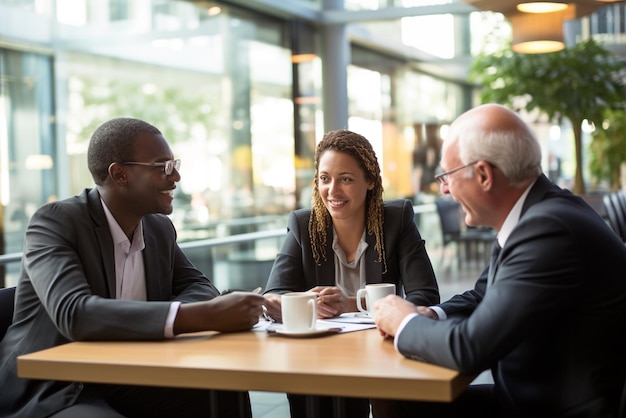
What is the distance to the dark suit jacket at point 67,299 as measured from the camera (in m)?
2.29

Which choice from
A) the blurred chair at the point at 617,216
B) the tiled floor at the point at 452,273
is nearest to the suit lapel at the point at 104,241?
the blurred chair at the point at 617,216

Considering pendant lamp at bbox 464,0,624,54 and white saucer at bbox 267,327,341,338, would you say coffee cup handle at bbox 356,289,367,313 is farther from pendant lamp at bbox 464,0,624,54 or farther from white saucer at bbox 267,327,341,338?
pendant lamp at bbox 464,0,624,54

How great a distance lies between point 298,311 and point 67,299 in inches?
25.0

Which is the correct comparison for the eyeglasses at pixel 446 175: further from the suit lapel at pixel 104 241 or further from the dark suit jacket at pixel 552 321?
the suit lapel at pixel 104 241

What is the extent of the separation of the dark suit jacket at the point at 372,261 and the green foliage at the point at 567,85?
6751 millimetres

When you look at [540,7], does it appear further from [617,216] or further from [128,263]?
[128,263]

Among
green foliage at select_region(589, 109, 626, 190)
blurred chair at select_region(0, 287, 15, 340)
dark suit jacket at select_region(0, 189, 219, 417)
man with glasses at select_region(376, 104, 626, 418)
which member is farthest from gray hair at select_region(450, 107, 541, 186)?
green foliage at select_region(589, 109, 626, 190)

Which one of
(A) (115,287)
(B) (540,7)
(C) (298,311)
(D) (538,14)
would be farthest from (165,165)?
(D) (538,14)

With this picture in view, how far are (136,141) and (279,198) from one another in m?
6.72

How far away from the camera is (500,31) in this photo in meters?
10.6

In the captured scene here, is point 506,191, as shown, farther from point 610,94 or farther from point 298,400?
point 610,94

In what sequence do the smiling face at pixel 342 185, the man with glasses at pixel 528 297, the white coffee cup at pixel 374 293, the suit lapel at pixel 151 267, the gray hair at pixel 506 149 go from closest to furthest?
the man with glasses at pixel 528 297, the gray hair at pixel 506 149, the white coffee cup at pixel 374 293, the suit lapel at pixel 151 267, the smiling face at pixel 342 185

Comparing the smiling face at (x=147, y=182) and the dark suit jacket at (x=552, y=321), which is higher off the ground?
the smiling face at (x=147, y=182)

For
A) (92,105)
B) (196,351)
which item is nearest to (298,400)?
(196,351)
